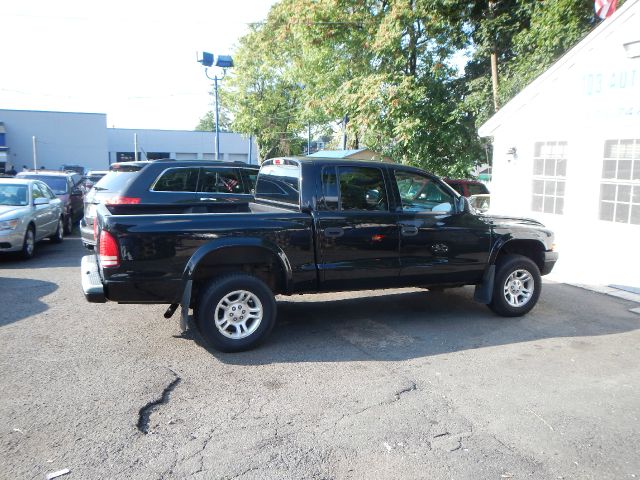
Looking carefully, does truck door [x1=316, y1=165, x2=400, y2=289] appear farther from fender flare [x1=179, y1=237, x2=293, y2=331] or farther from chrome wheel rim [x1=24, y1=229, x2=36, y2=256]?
chrome wheel rim [x1=24, y1=229, x2=36, y2=256]

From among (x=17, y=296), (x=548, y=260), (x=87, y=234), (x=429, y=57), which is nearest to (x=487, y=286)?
(x=548, y=260)

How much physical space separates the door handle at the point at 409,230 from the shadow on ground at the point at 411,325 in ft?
3.50

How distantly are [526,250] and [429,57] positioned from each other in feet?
45.5

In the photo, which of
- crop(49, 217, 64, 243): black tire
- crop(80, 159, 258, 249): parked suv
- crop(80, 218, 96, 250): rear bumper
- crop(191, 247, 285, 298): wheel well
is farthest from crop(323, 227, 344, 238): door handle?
crop(49, 217, 64, 243): black tire

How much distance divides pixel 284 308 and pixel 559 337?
127 inches

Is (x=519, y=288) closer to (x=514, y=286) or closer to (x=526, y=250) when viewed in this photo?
(x=514, y=286)

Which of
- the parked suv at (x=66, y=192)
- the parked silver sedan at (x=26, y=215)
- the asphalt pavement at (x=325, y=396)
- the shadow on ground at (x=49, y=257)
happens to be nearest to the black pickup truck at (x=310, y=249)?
the asphalt pavement at (x=325, y=396)

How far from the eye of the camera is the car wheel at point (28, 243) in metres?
10.1

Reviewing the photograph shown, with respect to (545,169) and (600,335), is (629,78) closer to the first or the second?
(545,169)

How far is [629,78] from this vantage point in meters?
9.87

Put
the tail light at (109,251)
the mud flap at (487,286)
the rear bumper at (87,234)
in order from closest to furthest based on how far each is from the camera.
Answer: the tail light at (109,251) < the mud flap at (487,286) < the rear bumper at (87,234)

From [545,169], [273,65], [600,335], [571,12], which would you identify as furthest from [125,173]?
[273,65]

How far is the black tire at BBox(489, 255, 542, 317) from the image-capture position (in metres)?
6.64

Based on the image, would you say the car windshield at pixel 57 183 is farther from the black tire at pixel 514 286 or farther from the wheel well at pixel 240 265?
the black tire at pixel 514 286
